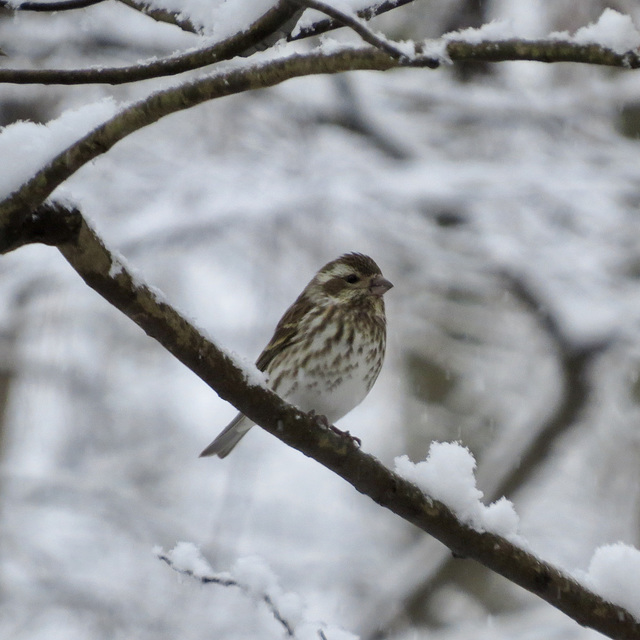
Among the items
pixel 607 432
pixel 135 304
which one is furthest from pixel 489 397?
pixel 135 304

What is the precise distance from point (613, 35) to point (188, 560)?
259 cm

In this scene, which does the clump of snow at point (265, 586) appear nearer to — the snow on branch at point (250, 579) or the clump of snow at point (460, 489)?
the snow on branch at point (250, 579)

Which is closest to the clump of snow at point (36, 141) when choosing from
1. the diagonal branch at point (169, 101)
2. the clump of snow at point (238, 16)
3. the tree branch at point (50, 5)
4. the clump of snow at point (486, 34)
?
the diagonal branch at point (169, 101)

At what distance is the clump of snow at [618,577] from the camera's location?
9.98 feet

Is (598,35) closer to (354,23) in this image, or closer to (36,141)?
(354,23)

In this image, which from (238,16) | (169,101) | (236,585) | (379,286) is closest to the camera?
(169,101)

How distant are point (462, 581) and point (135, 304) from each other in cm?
587

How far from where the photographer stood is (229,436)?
5.55m

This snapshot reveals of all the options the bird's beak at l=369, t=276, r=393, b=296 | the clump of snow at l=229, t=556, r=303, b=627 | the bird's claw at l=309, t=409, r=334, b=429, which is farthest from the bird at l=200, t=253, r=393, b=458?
the clump of snow at l=229, t=556, r=303, b=627

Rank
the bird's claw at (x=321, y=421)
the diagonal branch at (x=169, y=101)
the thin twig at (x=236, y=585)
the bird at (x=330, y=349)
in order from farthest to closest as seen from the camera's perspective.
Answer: the bird at (x=330, y=349) < the thin twig at (x=236, y=585) < the bird's claw at (x=321, y=421) < the diagonal branch at (x=169, y=101)

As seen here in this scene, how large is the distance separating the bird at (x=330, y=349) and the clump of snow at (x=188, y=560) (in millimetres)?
1318

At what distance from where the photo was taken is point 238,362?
287cm

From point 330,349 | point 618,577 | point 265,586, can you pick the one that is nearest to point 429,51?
point 618,577

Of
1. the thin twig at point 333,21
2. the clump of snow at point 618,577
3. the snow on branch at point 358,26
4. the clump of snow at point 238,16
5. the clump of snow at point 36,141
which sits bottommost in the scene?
the clump of snow at point 618,577
